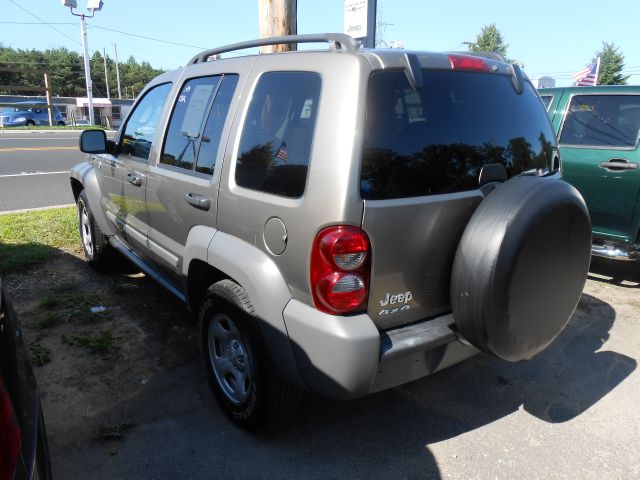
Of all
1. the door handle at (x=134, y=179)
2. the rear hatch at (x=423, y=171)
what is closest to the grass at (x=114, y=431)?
the rear hatch at (x=423, y=171)

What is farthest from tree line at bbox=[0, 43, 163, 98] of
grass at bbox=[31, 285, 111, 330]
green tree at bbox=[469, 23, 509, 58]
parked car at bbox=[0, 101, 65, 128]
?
grass at bbox=[31, 285, 111, 330]

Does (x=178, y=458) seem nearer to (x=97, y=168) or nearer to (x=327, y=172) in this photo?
(x=327, y=172)

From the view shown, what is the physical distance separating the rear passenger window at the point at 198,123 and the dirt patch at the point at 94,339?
4.40 ft

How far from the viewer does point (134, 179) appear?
11.8 ft

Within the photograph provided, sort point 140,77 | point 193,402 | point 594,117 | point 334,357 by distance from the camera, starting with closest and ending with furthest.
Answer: point 334,357 → point 193,402 → point 594,117 → point 140,77

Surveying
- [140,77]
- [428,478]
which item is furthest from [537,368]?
[140,77]

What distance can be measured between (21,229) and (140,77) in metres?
110

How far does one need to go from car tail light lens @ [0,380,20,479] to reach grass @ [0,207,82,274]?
4.13 meters

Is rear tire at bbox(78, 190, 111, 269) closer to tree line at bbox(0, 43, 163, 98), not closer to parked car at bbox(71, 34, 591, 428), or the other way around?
parked car at bbox(71, 34, 591, 428)

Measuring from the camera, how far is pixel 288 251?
2195mm

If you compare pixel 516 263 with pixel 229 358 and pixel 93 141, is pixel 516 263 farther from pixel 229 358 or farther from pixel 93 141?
pixel 93 141

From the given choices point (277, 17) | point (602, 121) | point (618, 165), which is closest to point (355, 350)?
point (277, 17)

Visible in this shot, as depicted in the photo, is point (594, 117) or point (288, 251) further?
point (594, 117)

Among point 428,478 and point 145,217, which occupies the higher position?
point 145,217
